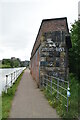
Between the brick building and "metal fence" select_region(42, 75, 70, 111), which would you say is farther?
the brick building

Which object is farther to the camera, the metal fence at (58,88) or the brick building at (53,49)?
the brick building at (53,49)

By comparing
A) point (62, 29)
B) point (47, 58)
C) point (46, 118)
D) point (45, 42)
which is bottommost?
Result: point (46, 118)

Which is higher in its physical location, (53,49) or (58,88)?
(53,49)

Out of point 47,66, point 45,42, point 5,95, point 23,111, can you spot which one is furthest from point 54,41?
point 23,111

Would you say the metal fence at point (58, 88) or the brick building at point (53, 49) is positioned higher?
the brick building at point (53, 49)

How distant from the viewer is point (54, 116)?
194 inches

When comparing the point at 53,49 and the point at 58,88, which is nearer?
the point at 58,88

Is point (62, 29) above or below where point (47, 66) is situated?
above

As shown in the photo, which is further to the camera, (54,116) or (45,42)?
(45,42)

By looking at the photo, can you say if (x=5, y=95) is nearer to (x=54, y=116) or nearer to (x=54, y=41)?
(x=54, y=116)

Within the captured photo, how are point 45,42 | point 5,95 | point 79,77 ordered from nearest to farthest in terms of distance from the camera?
point 5,95 → point 45,42 → point 79,77

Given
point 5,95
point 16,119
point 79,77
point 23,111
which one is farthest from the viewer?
point 79,77

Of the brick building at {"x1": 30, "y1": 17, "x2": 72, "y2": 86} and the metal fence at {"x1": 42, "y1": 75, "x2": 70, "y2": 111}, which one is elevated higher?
the brick building at {"x1": 30, "y1": 17, "x2": 72, "y2": 86}

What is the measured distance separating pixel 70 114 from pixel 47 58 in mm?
6295
